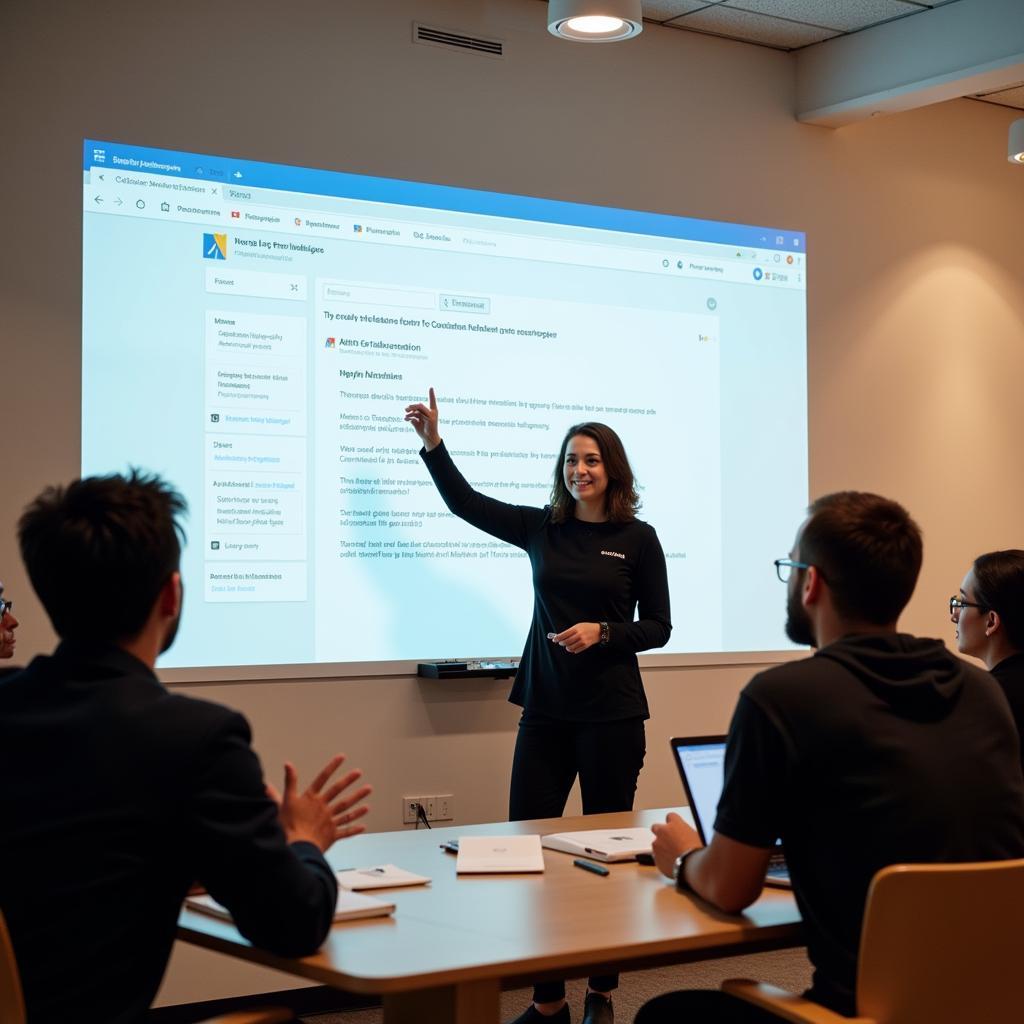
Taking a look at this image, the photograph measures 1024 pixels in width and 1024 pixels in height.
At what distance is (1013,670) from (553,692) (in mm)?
1499

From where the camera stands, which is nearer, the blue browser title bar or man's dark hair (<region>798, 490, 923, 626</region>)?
man's dark hair (<region>798, 490, 923, 626</region>)

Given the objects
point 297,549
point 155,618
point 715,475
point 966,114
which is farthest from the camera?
point 966,114

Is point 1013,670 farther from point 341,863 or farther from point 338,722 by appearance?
point 338,722

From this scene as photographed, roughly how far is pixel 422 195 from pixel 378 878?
2.71m

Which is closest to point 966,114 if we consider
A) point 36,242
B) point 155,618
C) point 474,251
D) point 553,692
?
point 474,251

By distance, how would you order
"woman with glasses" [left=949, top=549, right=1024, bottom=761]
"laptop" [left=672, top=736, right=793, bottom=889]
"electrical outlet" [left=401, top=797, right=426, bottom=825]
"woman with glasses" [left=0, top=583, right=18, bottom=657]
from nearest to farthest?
"laptop" [left=672, top=736, right=793, bottom=889], "woman with glasses" [left=949, top=549, right=1024, bottom=761], "woman with glasses" [left=0, top=583, right=18, bottom=657], "electrical outlet" [left=401, top=797, right=426, bottom=825]

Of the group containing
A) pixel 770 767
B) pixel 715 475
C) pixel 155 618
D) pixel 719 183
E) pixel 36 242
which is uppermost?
pixel 719 183

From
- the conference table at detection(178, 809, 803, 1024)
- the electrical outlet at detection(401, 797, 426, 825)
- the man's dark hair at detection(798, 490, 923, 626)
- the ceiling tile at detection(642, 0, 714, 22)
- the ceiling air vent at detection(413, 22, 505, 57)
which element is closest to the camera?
the conference table at detection(178, 809, 803, 1024)

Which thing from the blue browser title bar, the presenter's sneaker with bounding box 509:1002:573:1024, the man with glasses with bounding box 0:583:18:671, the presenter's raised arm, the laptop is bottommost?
the presenter's sneaker with bounding box 509:1002:573:1024

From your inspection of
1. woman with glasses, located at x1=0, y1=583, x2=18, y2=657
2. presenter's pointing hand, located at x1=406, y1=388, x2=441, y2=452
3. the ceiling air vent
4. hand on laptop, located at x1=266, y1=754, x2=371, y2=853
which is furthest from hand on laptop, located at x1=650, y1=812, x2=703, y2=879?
the ceiling air vent

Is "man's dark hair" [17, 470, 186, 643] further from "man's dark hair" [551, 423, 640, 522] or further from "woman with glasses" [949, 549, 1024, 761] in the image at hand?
"man's dark hair" [551, 423, 640, 522]

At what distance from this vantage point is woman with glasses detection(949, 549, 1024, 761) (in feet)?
8.80

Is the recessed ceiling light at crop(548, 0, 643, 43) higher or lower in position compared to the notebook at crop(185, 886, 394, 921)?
higher

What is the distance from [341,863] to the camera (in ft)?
7.77
